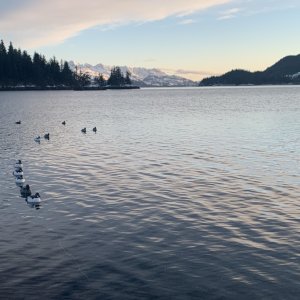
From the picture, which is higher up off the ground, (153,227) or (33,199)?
(33,199)

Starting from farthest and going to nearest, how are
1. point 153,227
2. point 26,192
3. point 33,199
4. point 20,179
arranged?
point 20,179 → point 26,192 → point 33,199 → point 153,227


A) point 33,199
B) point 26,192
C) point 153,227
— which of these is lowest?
point 153,227

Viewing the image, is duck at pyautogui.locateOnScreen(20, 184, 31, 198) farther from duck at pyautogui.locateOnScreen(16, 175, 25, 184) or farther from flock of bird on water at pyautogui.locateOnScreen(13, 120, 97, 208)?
duck at pyautogui.locateOnScreen(16, 175, 25, 184)

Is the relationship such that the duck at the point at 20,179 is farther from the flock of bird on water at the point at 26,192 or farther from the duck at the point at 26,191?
the duck at the point at 26,191

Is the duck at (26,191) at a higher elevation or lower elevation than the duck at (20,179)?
lower

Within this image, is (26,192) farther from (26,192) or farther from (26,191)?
(26,191)

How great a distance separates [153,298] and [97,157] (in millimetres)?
32007

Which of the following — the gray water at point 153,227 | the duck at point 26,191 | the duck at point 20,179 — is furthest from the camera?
the duck at point 20,179

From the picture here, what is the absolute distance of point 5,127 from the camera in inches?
3103

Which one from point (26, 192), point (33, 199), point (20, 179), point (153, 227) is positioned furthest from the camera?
point (20, 179)

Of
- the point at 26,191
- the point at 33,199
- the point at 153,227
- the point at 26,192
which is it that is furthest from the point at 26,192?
the point at 153,227

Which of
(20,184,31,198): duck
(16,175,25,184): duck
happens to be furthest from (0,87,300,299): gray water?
(16,175,25,184): duck

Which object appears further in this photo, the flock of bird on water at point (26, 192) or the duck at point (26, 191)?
the duck at point (26, 191)

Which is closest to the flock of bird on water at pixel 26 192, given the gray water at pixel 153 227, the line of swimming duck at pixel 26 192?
the line of swimming duck at pixel 26 192
